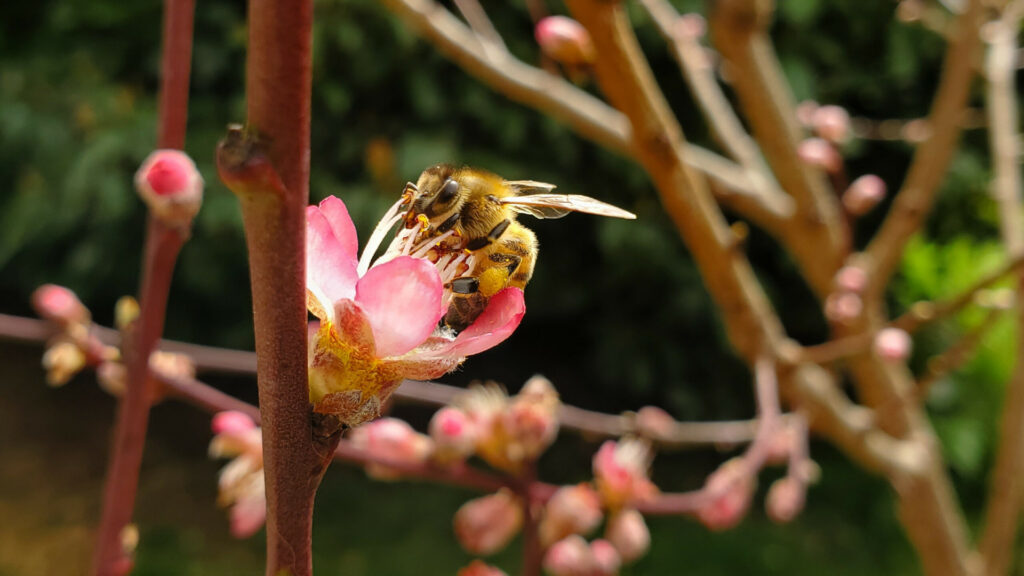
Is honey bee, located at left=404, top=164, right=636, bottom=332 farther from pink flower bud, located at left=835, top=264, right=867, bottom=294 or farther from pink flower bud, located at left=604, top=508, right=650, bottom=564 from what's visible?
pink flower bud, located at left=835, top=264, right=867, bottom=294

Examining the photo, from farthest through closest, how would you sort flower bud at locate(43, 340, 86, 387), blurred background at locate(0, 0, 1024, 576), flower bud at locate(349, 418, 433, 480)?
blurred background at locate(0, 0, 1024, 576) < flower bud at locate(349, 418, 433, 480) < flower bud at locate(43, 340, 86, 387)

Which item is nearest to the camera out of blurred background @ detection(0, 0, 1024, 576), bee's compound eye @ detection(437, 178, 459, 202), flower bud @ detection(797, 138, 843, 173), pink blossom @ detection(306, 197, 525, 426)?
pink blossom @ detection(306, 197, 525, 426)

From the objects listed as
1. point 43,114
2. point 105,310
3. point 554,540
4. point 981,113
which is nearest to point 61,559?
point 105,310

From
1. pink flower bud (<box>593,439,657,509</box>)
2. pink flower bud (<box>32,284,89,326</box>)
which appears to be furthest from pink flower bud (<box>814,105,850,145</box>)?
pink flower bud (<box>32,284,89,326</box>)

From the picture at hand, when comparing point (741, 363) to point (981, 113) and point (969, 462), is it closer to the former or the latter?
point (969, 462)

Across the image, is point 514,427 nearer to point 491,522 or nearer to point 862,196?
point 491,522

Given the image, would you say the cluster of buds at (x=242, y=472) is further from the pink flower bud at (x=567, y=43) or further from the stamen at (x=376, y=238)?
the pink flower bud at (x=567, y=43)

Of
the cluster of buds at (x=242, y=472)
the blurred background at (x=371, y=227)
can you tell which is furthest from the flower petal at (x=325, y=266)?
the blurred background at (x=371, y=227)
